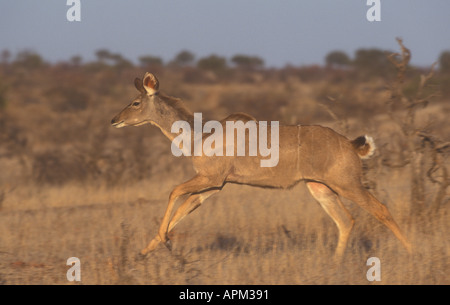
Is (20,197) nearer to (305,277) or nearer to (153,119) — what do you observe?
(153,119)

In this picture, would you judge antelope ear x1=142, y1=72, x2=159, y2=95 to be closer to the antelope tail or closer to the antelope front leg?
the antelope front leg

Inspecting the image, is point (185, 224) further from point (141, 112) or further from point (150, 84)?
point (150, 84)

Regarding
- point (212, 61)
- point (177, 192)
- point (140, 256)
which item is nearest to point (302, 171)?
point (177, 192)

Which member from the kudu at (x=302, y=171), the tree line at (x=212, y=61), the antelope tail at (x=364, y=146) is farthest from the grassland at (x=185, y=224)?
the tree line at (x=212, y=61)

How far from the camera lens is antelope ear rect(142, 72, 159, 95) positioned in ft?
27.4

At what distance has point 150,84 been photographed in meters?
8.40

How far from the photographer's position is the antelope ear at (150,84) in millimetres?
8364

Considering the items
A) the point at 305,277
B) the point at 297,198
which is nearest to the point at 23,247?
the point at 305,277

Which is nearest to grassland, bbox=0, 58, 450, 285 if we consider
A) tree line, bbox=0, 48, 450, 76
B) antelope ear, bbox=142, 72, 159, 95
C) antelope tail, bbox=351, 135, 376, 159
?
antelope tail, bbox=351, 135, 376, 159

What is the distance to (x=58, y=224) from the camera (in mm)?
10094

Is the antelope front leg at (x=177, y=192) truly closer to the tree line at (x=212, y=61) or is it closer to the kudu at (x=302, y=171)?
the kudu at (x=302, y=171)

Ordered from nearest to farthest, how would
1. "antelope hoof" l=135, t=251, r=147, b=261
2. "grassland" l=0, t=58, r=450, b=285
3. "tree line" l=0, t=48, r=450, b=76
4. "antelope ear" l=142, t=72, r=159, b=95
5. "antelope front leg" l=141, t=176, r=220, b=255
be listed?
"grassland" l=0, t=58, r=450, b=285 → "antelope hoof" l=135, t=251, r=147, b=261 → "antelope front leg" l=141, t=176, r=220, b=255 → "antelope ear" l=142, t=72, r=159, b=95 → "tree line" l=0, t=48, r=450, b=76

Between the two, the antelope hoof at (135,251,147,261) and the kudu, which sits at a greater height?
the kudu

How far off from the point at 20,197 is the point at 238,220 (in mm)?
5507
